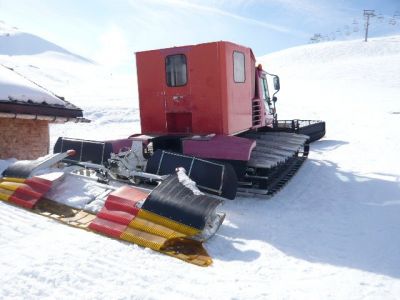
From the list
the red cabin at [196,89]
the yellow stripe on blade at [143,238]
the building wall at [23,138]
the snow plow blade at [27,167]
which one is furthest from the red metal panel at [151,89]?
the yellow stripe on blade at [143,238]

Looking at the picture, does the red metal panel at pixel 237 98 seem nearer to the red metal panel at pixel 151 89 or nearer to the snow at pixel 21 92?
the red metal panel at pixel 151 89

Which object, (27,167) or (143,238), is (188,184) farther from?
(27,167)

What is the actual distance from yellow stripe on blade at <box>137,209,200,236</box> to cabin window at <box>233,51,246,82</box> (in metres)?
4.40

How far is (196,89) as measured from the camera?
8531mm

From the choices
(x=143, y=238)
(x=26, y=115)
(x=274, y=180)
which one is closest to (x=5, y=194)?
(x=26, y=115)

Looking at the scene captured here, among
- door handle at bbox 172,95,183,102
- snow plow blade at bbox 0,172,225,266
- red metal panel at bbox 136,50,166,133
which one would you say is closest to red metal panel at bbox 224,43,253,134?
door handle at bbox 172,95,183,102

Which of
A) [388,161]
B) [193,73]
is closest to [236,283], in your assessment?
[193,73]

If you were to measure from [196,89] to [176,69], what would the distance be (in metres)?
0.71

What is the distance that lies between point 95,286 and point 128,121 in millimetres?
19531

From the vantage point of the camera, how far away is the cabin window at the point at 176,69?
8656 millimetres

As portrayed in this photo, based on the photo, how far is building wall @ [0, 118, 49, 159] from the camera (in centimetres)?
845

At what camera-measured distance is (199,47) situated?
8.29m

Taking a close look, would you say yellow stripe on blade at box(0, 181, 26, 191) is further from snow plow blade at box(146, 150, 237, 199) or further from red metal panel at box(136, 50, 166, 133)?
red metal panel at box(136, 50, 166, 133)

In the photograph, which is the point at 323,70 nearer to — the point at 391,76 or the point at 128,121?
the point at 391,76
